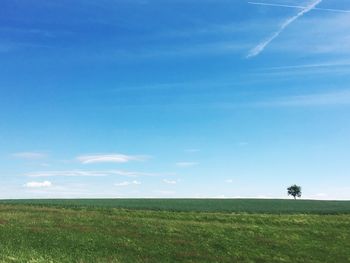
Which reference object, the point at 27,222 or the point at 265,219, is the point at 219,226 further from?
the point at 27,222

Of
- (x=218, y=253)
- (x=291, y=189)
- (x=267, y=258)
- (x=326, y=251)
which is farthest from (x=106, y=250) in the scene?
(x=291, y=189)

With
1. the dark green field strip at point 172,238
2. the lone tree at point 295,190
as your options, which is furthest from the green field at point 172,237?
the lone tree at point 295,190

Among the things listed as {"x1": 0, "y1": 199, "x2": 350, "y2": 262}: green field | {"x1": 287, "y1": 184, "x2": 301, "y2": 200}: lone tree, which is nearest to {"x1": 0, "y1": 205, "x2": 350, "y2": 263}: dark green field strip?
{"x1": 0, "y1": 199, "x2": 350, "y2": 262}: green field

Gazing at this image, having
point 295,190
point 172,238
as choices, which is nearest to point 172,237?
point 172,238

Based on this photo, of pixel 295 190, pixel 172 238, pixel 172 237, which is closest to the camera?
pixel 172 238

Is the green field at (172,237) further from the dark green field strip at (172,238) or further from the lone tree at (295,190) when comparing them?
the lone tree at (295,190)

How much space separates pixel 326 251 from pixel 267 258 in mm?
6547

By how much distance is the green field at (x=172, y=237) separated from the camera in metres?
38.6

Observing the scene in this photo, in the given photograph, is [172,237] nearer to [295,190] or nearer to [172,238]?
[172,238]

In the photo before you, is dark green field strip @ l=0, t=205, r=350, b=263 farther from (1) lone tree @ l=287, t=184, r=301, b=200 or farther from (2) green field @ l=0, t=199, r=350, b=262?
(1) lone tree @ l=287, t=184, r=301, b=200

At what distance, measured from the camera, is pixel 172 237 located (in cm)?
4522

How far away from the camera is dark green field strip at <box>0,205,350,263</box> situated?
3853cm

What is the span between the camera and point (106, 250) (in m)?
39.5

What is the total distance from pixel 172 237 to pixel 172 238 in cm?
47
